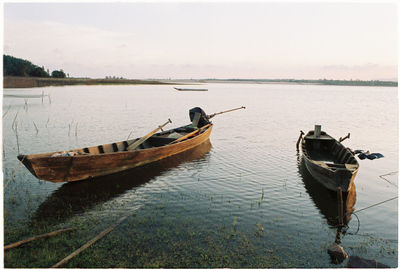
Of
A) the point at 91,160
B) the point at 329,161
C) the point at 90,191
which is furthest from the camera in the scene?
the point at 329,161

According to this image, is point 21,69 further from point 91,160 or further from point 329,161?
point 329,161

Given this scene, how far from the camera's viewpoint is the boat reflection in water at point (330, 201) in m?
8.53

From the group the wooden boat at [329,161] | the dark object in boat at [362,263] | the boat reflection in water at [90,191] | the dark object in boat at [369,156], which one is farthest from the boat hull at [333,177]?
the boat reflection in water at [90,191]

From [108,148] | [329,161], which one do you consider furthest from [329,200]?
[108,148]

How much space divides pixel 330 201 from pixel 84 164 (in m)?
9.06

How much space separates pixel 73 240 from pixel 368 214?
347 inches

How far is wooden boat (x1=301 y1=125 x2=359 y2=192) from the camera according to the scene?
937 centimetres

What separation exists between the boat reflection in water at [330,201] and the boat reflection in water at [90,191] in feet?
20.6

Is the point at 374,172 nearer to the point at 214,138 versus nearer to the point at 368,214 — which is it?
the point at 368,214

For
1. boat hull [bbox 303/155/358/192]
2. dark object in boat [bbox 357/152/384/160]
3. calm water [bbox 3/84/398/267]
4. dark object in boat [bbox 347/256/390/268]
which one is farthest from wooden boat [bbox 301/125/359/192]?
dark object in boat [bbox 347/256/390/268]

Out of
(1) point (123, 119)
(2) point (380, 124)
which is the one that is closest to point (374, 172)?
(2) point (380, 124)

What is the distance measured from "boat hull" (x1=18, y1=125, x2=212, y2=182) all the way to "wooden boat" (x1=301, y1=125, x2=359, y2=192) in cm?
712

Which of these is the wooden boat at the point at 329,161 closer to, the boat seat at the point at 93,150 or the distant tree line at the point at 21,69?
the boat seat at the point at 93,150

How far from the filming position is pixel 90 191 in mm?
10172
